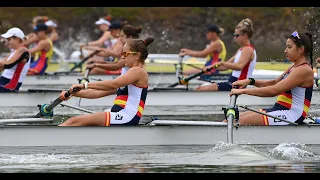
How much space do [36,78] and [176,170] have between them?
12.3 meters

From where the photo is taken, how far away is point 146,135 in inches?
466

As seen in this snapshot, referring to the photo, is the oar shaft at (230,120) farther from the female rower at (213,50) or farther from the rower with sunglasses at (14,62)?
the female rower at (213,50)

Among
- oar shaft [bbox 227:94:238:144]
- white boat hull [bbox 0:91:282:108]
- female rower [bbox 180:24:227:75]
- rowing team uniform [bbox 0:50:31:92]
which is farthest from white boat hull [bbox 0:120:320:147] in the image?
female rower [bbox 180:24:227:75]

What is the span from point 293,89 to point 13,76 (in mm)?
7125

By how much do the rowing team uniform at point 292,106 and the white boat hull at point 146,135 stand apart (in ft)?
0.53

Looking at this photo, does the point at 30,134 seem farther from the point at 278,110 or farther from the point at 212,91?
the point at 212,91

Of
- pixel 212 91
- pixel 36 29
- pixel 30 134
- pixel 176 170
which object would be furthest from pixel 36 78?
pixel 176 170

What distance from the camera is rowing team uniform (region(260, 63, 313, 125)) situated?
11977 millimetres

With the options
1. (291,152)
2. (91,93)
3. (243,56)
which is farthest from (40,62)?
(291,152)

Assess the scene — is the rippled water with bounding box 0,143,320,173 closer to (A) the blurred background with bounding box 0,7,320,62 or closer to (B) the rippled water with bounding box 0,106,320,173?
(B) the rippled water with bounding box 0,106,320,173

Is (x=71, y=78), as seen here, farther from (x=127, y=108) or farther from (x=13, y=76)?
(x=127, y=108)

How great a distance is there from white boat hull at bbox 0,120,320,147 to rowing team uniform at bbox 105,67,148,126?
0.47 feet

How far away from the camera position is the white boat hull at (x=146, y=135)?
38.6 ft

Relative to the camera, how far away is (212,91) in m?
17.8
